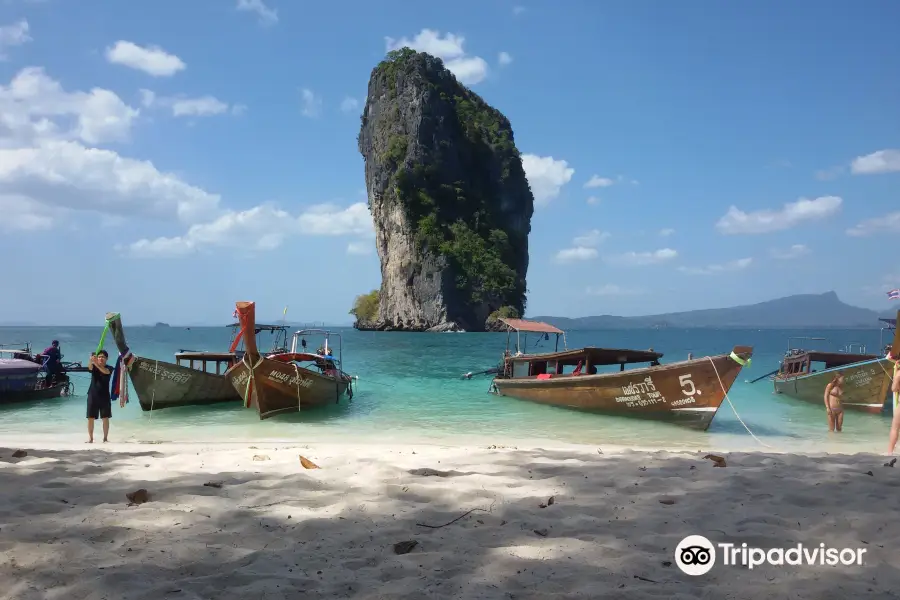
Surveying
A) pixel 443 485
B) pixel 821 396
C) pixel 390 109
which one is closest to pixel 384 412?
pixel 443 485

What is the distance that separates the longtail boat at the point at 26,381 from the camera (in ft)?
55.2

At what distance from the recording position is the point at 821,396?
59.5ft

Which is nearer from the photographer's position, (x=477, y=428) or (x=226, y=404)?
(x=477, y=428)

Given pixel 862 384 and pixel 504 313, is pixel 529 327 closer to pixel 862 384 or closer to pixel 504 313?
pixel 862 384

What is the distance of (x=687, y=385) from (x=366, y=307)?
9513cm

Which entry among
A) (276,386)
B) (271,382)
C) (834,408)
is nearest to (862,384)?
(834,408)

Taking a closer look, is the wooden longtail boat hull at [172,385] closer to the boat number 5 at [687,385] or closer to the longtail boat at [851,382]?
the boat number 5 at [687,385]

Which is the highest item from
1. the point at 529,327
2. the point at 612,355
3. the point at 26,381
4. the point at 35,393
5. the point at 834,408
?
the point at 529,327

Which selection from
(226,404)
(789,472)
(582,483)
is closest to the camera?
(582,483)

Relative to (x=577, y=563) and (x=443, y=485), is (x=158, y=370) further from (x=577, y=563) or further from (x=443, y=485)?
(x=577, y=563)

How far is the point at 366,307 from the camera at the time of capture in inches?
4173

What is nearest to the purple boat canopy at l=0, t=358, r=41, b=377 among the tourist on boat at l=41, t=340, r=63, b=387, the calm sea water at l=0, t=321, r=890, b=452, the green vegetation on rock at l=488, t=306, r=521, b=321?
the tourist on boat at l=41, t=340, r=63, b=387

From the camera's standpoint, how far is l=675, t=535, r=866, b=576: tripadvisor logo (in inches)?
145

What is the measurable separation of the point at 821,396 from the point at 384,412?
1367 cm
